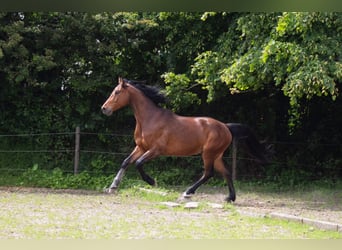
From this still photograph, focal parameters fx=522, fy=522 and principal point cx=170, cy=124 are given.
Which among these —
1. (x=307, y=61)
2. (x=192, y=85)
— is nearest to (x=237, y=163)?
(x=192, y=85)

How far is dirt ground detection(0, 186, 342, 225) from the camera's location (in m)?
6.72

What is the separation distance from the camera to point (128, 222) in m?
5.20

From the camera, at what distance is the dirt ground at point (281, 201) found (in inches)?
265

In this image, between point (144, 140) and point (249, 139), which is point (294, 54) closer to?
point (249, 139)

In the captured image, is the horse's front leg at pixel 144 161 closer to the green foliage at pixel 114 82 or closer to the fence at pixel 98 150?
the green foliage at pixel 114 82

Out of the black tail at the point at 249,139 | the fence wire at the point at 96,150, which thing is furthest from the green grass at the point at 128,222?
the fence wire at the point at 96,150

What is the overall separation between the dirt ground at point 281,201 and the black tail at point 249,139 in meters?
0.75

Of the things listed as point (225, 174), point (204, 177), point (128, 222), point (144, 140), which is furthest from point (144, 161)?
point (128, 222)

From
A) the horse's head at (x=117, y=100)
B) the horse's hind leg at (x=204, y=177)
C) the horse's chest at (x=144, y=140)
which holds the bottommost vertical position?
the horse's hind leg at (x=204, y=177)

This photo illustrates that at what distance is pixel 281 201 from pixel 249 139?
3.68ft

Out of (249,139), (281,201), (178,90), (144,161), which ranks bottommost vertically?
(281,201)

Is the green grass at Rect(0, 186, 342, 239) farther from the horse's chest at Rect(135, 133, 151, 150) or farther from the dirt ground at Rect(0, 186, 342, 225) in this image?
the horse's chest at Rect(135, 133, 151, 150)

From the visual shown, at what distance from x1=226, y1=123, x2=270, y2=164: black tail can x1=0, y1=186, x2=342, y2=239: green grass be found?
1.66 meters

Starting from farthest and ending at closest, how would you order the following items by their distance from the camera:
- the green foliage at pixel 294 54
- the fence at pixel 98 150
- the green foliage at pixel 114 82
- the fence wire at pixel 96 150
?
the fence wire at pixel 96 150 < the fence at pixel 98 150 < the green foliage at pixel 114 82 < the green foliage at pixel 294 54
